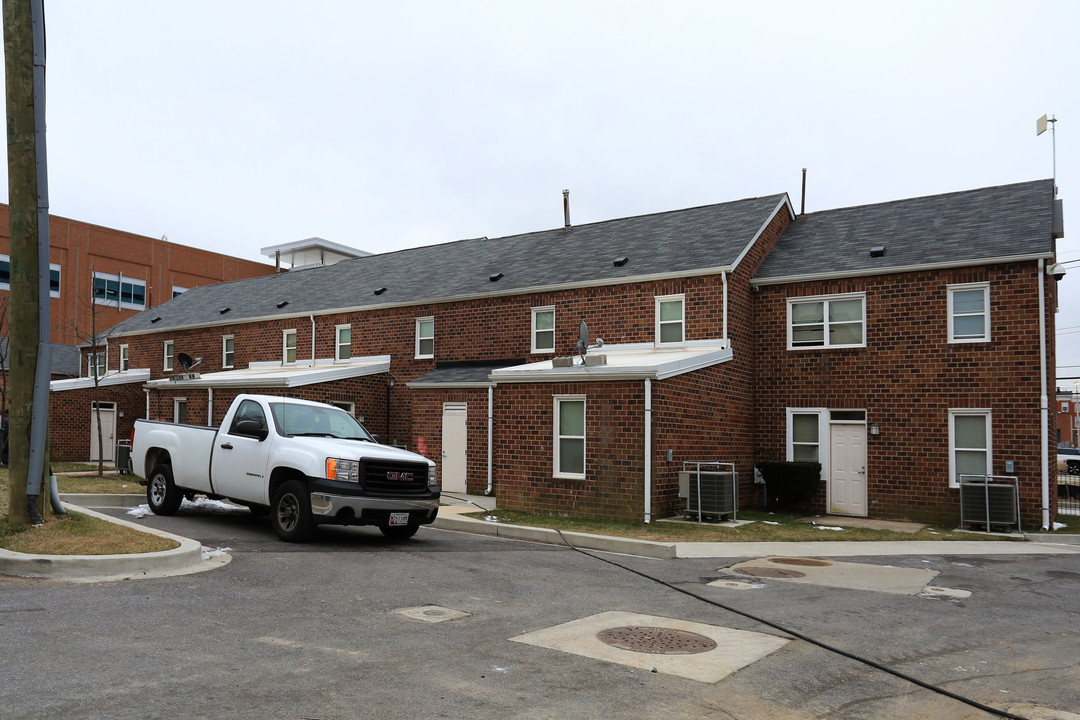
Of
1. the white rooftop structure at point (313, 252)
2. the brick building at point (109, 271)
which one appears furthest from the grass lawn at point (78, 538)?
the brick building at point (109, 271)

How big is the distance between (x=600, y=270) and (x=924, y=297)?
7.66 m

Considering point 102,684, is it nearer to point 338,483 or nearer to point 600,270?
point 338,483

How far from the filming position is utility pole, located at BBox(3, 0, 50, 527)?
969 centimetres

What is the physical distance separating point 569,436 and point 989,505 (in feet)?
26.6

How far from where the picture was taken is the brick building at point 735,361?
1609cm

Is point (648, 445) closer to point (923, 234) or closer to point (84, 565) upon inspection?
point (923, 234)

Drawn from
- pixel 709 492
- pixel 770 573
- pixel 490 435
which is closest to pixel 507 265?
pixel 490 435

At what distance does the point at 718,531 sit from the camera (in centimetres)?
1425

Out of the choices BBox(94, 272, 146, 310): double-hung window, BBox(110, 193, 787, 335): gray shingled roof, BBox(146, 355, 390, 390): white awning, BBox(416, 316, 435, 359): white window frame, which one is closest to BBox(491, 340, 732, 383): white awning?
BBox(110, 193, 787, 335): gray shingled roof

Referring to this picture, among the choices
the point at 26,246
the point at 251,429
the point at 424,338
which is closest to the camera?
the point at 26,246

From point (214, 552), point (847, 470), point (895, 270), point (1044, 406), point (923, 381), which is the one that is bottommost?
point (214, 552)

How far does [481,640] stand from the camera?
6438 millimetres

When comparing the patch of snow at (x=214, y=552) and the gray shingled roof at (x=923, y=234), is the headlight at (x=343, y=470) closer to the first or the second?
the patch of snow at (x=214, y=552)

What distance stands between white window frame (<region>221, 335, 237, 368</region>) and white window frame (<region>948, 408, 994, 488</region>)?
77.9ft
